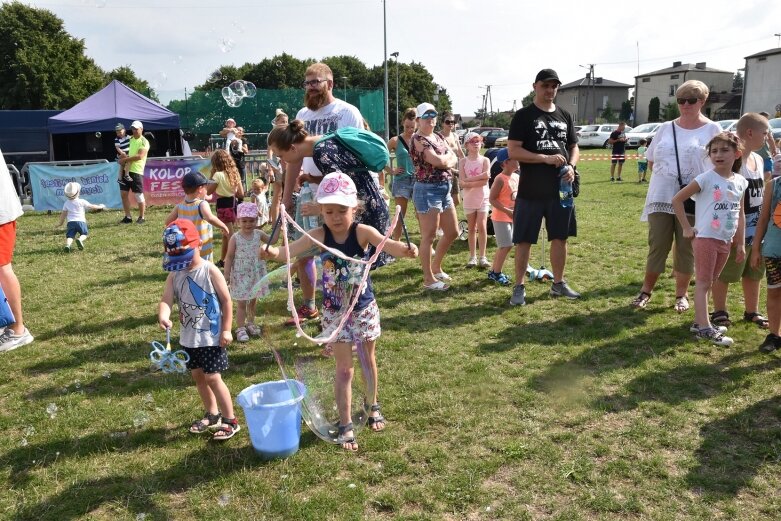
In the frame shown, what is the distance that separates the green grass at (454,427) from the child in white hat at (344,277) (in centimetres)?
22

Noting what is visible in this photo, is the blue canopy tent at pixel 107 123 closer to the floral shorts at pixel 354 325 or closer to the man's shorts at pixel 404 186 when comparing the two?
the man's shorts at pixel 404 186

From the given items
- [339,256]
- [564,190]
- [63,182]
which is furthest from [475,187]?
[63,182]

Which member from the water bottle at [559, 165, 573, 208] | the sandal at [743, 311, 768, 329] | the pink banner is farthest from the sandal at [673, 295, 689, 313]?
the pink banner

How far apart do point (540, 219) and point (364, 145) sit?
2680 millimetres

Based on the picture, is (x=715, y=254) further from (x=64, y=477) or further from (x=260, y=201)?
(x=260, y=201)

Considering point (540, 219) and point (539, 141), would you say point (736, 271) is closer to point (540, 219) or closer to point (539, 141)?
point (540, 219)

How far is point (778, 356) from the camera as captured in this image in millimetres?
4500

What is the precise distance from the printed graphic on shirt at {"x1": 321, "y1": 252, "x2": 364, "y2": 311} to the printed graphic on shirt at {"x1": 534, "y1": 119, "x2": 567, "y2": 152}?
10.8 feet

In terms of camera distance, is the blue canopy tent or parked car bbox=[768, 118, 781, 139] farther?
parked car bbox=[768, 118, 781, 139]

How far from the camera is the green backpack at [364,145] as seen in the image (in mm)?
3928

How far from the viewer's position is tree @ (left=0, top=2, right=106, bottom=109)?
1793 inches

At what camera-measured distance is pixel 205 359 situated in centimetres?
348

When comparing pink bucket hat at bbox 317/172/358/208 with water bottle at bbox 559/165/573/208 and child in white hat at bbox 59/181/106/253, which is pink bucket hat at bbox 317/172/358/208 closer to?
water bottle at bbox 559/165/573/208

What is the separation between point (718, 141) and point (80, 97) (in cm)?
5408
